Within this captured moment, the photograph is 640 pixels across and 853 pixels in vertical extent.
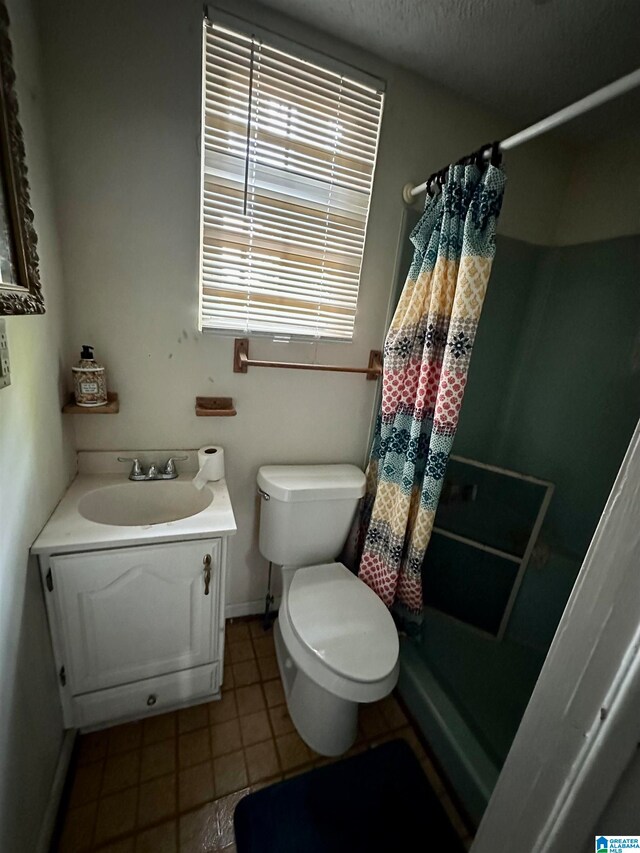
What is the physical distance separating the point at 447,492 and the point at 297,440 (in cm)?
77

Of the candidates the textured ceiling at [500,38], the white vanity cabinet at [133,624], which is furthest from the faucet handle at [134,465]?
the textured ceiling at [500,38]

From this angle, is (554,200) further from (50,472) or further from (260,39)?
(50,472)

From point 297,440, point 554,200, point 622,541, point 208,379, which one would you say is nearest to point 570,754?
point 622,541

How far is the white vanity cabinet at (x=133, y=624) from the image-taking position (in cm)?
99

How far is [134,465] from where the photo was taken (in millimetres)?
1301

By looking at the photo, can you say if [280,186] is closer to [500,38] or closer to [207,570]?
[500,38]

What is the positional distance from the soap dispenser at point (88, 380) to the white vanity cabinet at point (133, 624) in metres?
0.49

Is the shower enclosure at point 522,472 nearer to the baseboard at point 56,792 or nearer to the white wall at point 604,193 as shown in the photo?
the white wall at point 604,193

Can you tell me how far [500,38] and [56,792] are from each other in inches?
106

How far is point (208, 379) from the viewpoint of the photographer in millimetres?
1339

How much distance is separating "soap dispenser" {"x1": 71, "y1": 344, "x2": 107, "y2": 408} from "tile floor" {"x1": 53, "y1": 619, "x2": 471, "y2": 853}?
3.89 feet

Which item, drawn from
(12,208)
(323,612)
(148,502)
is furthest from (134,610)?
(12,208)

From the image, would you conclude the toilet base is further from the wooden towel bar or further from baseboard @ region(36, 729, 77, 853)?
the wooden towel bar

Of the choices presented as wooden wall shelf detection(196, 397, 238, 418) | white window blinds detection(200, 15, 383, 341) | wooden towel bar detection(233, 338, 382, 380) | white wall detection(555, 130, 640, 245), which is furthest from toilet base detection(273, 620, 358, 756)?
white wall detection(555, 130, 640, 245)
